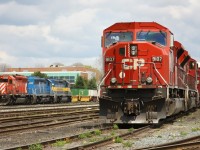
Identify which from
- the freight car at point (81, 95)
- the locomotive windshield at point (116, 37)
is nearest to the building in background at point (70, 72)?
the freight car at point (81, 95)

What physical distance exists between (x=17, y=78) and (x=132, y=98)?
31.7 metres

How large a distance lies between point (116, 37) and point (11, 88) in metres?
28.9

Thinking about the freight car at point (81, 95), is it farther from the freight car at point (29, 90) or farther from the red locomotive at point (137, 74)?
the red locomotive at point (137, 74)

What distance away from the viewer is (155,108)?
13.3m

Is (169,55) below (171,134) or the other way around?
the other way around

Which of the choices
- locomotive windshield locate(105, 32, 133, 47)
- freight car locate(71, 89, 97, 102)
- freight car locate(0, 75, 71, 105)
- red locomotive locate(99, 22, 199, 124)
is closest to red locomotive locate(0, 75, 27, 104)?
freight car locate(0, 75, 71, 105)

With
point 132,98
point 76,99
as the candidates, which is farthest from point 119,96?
point 76,99

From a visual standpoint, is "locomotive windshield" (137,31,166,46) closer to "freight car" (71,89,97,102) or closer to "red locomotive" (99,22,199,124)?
"red locomotive" (99,22,199,124)

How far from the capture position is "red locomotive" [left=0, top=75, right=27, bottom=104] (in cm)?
4034

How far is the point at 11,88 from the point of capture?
40.9 metres

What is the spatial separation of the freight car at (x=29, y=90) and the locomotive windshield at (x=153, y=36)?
1129 inches

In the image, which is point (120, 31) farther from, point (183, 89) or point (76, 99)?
point (76, 99)

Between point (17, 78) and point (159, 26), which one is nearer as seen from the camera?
point (159, 26)

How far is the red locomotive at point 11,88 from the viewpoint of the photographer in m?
40.3
